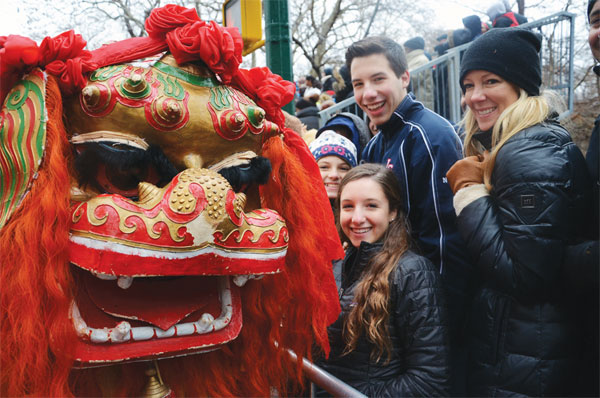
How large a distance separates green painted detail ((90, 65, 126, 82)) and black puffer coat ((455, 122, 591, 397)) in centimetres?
119

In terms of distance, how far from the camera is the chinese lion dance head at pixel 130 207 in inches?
43.3

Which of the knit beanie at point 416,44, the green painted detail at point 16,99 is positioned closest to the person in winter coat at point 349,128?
the green painted detail at point 16,99

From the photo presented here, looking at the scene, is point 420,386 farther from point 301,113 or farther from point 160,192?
point 301,113

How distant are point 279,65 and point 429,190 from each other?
1.42 meters

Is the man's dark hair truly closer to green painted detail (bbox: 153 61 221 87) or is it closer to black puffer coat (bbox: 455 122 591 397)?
black puffer coat (bbox: 455 122 591 397)

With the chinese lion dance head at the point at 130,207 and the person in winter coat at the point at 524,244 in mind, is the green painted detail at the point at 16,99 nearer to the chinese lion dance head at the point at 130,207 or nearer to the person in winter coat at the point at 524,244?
the chinese lion dance head at the point at 130,207

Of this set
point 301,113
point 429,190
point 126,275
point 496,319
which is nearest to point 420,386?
point 496,319

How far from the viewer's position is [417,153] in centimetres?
212

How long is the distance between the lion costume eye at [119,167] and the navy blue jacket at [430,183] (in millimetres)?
1194

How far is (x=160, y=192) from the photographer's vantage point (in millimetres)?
1160

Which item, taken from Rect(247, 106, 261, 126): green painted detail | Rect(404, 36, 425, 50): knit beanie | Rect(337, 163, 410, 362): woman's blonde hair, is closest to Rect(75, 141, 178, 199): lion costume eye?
Rect(247, 106, 261, 126): green painted detail

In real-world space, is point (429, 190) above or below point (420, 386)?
above

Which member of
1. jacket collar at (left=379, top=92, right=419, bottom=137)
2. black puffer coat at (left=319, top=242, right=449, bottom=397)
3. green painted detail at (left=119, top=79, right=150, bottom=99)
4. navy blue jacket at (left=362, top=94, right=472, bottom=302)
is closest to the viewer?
green painted detail at (left=119, top=79, right=150, bottom=99)

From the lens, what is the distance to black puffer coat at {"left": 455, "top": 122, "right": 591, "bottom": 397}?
1.50 metres
